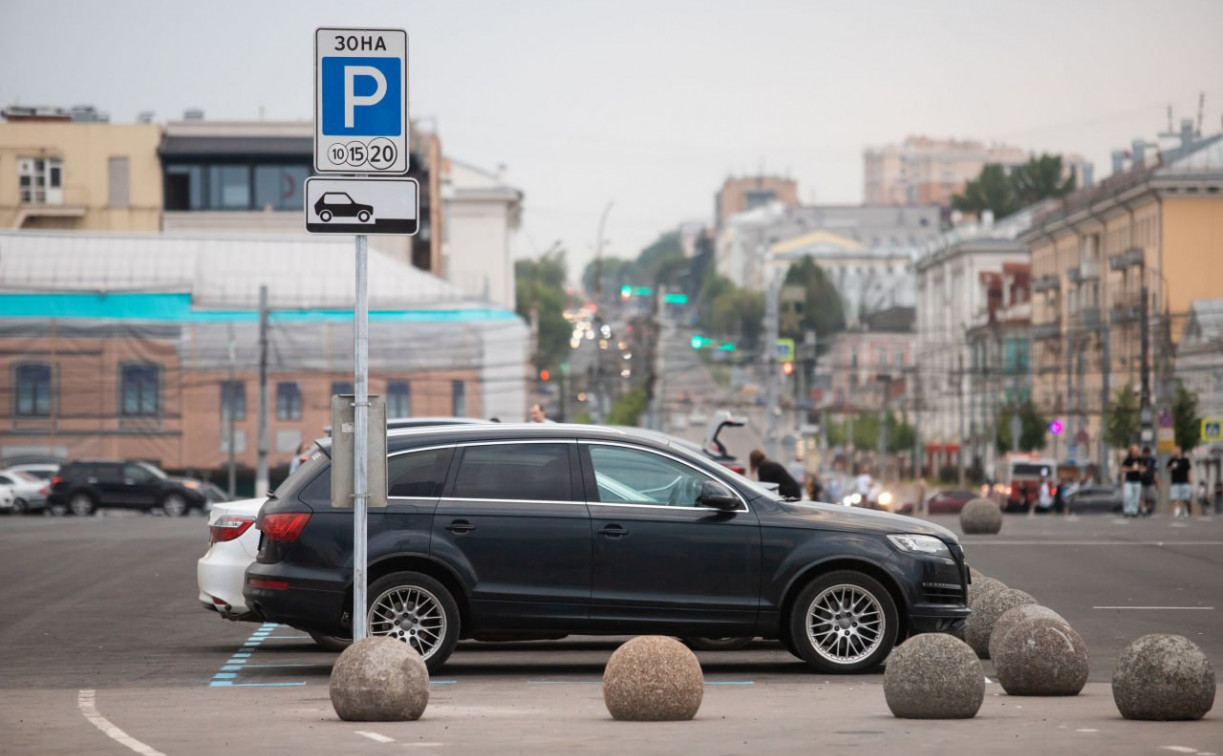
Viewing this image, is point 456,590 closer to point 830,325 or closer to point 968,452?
point 968,452

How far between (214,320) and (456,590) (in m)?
63.4

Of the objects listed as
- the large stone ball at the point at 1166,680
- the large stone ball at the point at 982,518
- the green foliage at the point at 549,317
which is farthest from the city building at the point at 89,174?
the large stone ball at the point at 1166,680

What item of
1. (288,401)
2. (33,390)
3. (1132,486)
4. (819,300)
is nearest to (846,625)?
(1132,486)

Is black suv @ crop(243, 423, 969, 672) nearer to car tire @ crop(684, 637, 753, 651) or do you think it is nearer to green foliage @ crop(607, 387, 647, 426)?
car tire @ crop(684, 637, 753, 651)

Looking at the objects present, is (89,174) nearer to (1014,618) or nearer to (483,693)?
(483,693)

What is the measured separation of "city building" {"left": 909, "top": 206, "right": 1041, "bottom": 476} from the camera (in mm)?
118500

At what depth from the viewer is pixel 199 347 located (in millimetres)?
75812

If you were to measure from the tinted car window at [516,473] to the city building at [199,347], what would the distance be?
193ft

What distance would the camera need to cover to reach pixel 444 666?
14977 millimetres

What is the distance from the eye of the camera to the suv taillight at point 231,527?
1628 centimetres

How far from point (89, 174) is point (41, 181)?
98.8 inches

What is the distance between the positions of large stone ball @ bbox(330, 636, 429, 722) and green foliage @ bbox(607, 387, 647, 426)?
11384 cm

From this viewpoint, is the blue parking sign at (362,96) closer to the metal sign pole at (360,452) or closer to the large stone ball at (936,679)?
the metal sign pole at (360,452)

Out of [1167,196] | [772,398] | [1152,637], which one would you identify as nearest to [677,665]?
[1152,637]
